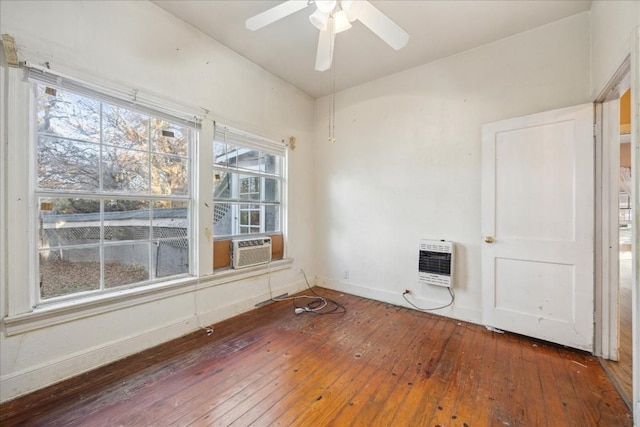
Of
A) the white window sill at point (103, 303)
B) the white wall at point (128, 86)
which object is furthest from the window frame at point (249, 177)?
the white window sill at point (103, 303)

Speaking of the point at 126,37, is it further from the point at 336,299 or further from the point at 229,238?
the point at 336,299

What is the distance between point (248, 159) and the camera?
3.17 metres

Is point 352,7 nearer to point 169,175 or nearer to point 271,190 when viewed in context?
point 169,175

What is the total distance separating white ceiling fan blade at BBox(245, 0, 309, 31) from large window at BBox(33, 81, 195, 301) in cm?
120

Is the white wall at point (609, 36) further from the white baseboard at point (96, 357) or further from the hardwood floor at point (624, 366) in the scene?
the white baseboard at point (96, 357)

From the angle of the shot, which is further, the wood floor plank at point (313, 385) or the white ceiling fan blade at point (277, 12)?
the white ceiling fan blade at point (277, 12)

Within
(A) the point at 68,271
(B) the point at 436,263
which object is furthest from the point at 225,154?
(B) the point at 436,263

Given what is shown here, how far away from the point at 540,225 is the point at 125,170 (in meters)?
3.65

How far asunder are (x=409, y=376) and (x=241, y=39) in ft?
11.2

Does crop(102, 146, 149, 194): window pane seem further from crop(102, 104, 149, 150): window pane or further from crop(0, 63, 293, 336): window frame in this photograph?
crop(0, 63, 293, 336): window frame

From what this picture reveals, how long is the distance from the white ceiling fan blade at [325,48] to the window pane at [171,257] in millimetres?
2084

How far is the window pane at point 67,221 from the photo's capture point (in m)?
1.78

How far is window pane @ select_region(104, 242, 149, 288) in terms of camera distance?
2.08 m

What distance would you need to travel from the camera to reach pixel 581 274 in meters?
2.16
